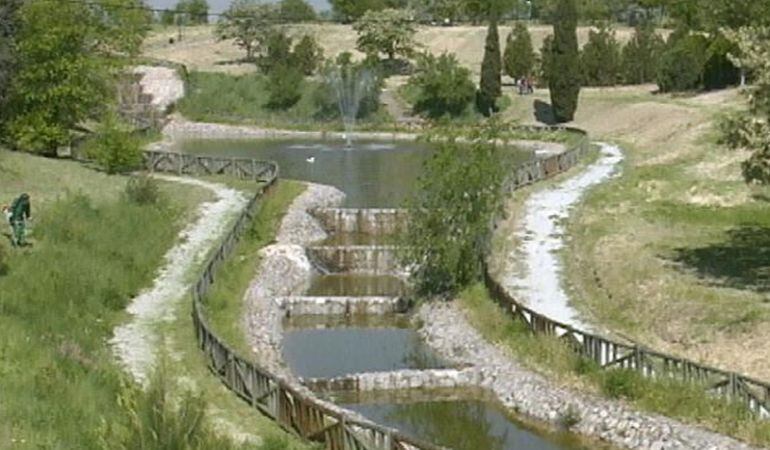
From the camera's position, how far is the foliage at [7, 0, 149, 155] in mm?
51750

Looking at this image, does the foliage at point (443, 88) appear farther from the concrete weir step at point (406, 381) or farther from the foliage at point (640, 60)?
the concrete weir step at point (406, 381)

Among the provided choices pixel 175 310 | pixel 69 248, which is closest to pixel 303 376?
pixel 175 310

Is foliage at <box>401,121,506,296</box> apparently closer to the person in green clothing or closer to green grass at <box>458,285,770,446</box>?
green grass at <box>458,285,770,446</box>

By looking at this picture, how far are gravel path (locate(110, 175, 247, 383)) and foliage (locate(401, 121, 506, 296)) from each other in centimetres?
664

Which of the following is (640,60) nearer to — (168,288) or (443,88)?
(443,88)

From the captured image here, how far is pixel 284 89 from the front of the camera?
284ft

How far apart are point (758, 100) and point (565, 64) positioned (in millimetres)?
47083

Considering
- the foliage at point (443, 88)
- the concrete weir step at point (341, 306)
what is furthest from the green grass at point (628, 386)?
the foliage at point (443, 88)

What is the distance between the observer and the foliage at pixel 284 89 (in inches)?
3415

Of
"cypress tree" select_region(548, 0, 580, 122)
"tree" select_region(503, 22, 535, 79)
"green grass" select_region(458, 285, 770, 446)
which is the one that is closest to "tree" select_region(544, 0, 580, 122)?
"cypress tree" select_region(548, 0, 580, 122)

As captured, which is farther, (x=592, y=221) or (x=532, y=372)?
(x=592, y=221)

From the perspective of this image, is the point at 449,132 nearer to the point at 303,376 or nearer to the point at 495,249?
the point at 495,249

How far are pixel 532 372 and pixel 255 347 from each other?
670 cm

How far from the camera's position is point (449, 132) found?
35469mm
